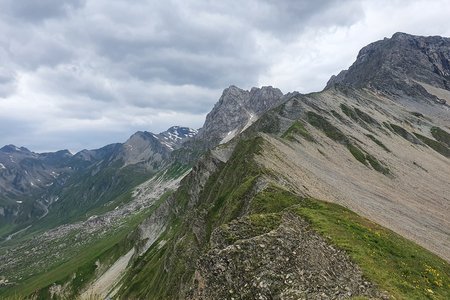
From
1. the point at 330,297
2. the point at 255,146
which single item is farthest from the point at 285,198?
the point at 255,146

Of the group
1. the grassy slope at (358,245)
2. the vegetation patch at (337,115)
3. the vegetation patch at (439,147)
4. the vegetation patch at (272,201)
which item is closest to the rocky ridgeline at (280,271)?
the grassy slope at (358,245)

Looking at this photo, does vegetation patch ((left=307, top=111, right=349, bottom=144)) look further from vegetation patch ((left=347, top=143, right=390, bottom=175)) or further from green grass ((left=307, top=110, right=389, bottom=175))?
vegetation patch ((left=347, top=143, right=390, bottom=175))

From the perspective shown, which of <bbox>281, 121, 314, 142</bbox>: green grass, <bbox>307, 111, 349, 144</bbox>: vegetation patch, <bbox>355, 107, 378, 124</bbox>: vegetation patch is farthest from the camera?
<bbox>355, 107, 378, 124</bbox>: vegetation patch

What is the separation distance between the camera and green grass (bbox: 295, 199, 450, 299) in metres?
28.8

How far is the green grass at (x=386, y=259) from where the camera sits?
28844mm

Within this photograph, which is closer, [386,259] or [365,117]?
[386,259]

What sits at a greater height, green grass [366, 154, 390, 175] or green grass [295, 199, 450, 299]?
green grass [295, 199, 450, 299]

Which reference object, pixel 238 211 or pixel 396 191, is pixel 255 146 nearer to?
pixel 238 211

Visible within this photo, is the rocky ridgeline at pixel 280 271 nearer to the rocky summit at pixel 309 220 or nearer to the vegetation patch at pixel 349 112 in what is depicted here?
the rocky summit at pixel 309 220

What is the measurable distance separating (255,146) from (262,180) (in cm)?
2611

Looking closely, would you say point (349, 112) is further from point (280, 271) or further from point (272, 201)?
point (280, 271)

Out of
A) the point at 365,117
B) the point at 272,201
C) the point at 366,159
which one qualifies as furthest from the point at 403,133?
the point at 272,201

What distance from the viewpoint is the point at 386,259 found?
109 ft

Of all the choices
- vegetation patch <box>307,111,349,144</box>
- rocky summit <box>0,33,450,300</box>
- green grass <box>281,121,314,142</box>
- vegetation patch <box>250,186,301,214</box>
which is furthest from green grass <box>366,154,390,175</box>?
vegetation patch <box>250,186,301,214</box>
